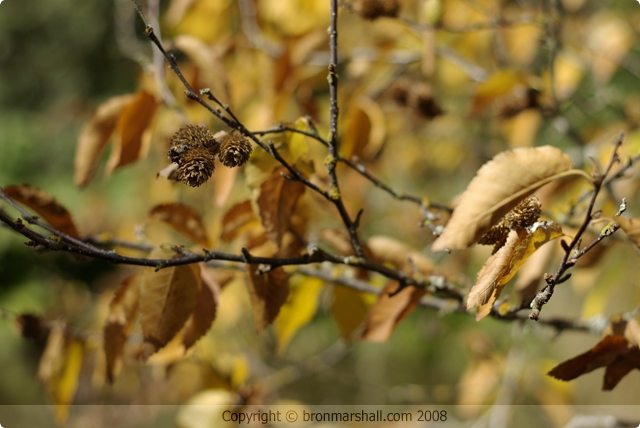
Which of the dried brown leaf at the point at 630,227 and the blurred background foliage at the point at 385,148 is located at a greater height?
the blurred background foliage at the point at 385,148

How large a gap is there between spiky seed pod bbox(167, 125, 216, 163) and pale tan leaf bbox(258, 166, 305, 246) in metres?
0.14

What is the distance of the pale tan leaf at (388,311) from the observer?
2.71ft

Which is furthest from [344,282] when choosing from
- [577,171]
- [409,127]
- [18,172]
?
[18,172]

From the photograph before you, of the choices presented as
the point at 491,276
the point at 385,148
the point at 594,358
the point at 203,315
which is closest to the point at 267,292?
the point at 203,315

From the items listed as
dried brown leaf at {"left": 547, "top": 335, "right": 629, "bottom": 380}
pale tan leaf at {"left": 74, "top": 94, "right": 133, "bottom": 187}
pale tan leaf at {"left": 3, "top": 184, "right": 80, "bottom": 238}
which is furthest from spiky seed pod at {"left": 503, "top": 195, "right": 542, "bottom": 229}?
pale tan leaf at {"left": 74, "top": 94, "right": 133, "bottom": 187}

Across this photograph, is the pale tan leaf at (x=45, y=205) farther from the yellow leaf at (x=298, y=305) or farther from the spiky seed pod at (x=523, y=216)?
the spiky seed pod at (x=523, y=216)

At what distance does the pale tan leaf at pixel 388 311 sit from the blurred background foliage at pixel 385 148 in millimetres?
130

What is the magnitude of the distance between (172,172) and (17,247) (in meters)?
6.98

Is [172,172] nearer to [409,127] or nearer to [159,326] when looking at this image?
[159,326]

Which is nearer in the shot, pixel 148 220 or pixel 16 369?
pixel 148 220

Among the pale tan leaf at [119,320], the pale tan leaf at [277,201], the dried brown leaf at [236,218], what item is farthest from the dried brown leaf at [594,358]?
the pale tan leaf at [119,320]

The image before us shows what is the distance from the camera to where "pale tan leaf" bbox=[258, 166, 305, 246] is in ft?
2.42

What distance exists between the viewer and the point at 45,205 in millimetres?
819

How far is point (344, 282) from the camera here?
0.97 m
